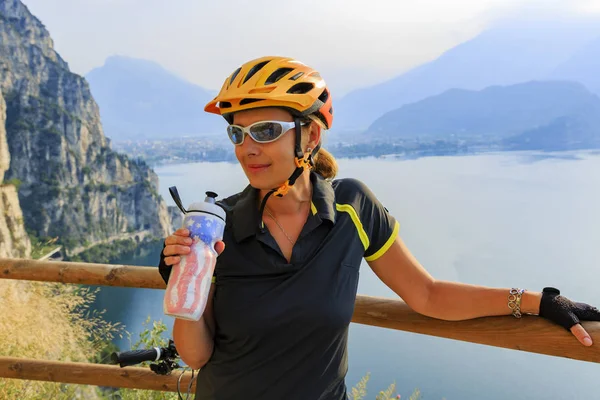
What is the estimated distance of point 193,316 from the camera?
4.03 feet

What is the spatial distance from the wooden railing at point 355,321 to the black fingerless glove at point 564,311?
0.02 m

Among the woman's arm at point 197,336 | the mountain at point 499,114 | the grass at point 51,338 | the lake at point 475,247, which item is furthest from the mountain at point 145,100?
the woman's arm at point 197,336

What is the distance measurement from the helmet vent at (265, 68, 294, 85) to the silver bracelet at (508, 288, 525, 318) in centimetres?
92

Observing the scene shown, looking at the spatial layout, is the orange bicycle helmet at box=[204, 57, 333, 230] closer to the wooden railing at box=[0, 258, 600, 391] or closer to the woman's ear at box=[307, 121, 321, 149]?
the woman's ear at box=[307, 121, 321, 149]

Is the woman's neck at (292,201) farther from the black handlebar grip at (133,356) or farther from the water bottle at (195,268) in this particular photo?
the black handlebar grip at (133,356)

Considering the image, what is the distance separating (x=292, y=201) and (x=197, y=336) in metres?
0.47

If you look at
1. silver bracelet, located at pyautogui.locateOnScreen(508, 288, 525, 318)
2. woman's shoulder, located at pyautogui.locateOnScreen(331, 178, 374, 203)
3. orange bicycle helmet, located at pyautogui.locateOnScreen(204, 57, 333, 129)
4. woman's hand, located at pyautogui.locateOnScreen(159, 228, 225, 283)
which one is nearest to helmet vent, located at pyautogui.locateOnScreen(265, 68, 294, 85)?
orange bicycle helmet, located at pyautogui.locateOnScreen(204, 57, 333, 129)

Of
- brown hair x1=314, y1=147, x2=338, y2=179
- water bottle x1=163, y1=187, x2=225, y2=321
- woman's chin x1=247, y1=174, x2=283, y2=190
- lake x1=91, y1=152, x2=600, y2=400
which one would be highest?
brown hair x1=314, y1=147, x2=338, y2=179

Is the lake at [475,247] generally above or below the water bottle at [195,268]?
below

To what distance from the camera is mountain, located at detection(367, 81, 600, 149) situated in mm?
111438

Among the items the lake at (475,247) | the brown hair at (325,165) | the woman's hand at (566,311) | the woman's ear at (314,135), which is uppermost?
the woman's ear at (314,135)

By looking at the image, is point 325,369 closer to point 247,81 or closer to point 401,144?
point 247,81

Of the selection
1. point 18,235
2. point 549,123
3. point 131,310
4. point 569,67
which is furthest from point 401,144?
point 18,235

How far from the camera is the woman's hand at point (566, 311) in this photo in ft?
4.74
